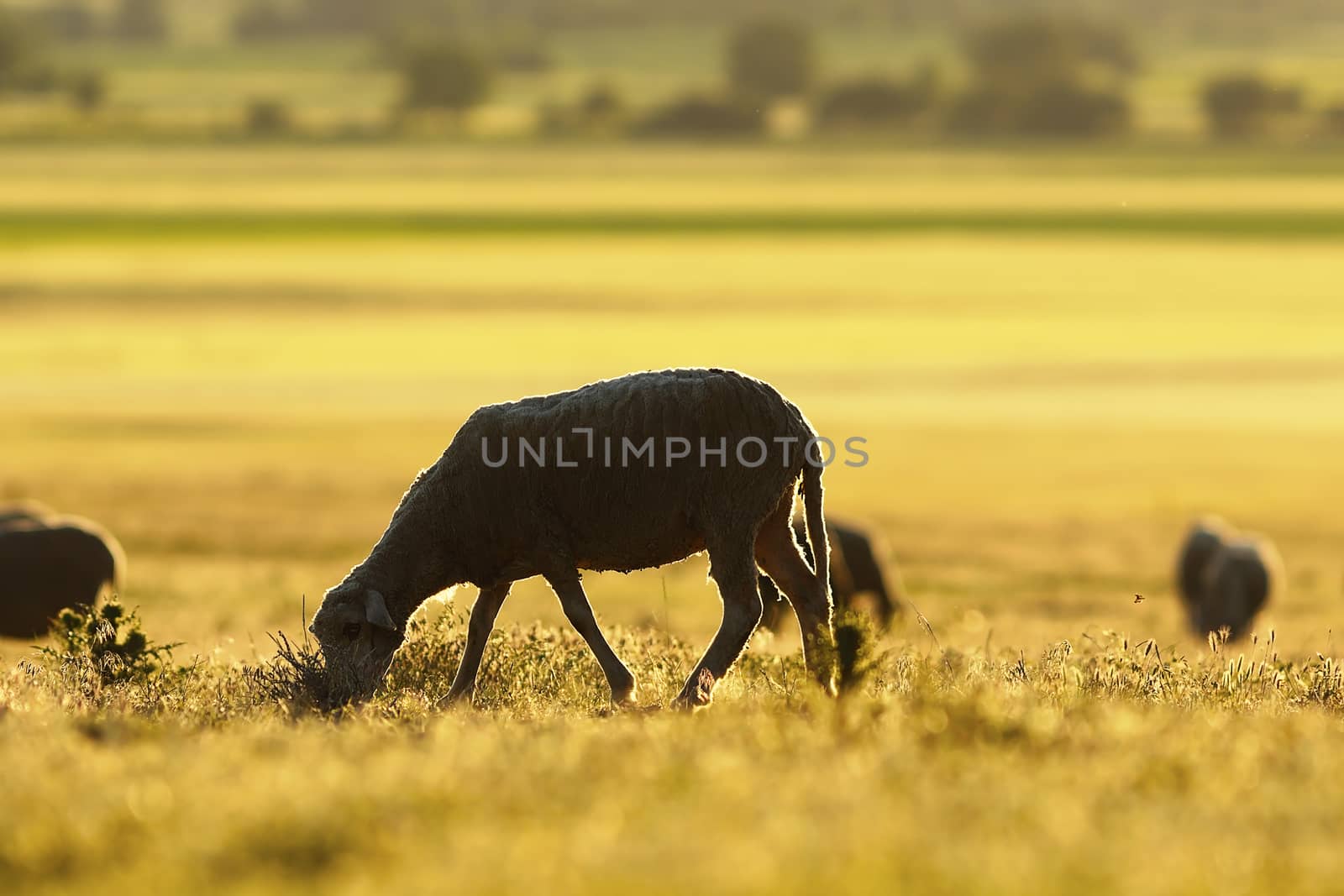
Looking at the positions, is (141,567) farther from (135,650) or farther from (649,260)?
(649,260)

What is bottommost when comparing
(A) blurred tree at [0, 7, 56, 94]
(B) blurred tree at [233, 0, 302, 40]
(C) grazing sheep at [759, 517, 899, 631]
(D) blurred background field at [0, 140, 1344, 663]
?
(D) blurred background field at [0, 140, 1344, 663]

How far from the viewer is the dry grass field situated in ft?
19.5

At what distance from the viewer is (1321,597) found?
23.9 meters

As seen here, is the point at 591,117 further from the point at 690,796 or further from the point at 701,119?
the point at 690,796

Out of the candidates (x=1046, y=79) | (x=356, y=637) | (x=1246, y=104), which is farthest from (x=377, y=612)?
(x=1046, y=79)

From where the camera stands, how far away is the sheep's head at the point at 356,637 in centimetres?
932

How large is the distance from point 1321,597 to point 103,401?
28195 mm

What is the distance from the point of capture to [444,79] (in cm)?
14275

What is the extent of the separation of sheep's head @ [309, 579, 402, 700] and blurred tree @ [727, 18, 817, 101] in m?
138

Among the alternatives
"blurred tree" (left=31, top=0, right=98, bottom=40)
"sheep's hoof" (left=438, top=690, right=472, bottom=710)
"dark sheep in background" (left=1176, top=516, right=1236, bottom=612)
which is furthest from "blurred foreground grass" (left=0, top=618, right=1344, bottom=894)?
"blurred tree" (left=31, top=0, right=98, bottom=40)

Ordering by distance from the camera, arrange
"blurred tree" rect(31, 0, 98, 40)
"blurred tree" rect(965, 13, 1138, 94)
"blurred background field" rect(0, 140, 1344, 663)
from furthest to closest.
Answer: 1. "blurred tree" rect(31, 0, 98, 40)
2. "blurred tree" rect(965, 13, 1138, 94)
3. "blurred background field" rect(0, 140, 1344, 663)

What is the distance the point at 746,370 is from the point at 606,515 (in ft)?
122

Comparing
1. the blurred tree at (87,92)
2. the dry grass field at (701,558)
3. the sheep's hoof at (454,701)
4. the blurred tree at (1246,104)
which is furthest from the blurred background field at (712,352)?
the blurred tree at (87,92)

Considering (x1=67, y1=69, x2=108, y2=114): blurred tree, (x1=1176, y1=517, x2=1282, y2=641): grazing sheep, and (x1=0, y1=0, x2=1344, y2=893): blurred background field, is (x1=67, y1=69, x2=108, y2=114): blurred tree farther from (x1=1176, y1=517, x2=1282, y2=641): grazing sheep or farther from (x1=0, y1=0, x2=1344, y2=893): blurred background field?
(x1=1176, y1=517, x2=1282, y2=641): grazing sheep
